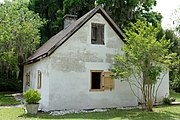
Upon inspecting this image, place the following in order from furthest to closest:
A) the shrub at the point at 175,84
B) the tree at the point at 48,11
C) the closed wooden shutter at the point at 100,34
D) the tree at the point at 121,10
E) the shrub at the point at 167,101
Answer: the tree at the point at 48,11 → the shrub at the point at 175,84 → the tree at the point at 121,10 → the shrub at the point at 167,101 → the closed wooden shutter at the point at 100,34

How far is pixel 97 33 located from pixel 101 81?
3.12 metres

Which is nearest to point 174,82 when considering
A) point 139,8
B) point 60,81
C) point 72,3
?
point 139,8

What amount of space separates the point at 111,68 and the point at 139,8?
1641 cm

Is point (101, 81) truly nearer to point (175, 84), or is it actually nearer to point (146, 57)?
point (146, 57)

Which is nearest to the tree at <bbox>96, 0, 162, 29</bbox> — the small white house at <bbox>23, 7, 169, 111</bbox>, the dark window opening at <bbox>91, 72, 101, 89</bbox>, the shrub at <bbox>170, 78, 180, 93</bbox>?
the shrub at <bbox>170, 78, 180, 93</bbox>

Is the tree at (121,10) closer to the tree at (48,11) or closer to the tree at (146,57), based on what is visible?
the tree at (48,11)

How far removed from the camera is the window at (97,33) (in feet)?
48.8

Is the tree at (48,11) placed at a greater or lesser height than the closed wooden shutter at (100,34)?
greater

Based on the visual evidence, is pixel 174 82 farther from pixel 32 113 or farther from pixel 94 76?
pixel 32 113

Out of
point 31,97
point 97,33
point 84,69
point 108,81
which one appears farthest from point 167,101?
point 31,97

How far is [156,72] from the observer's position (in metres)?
12.5

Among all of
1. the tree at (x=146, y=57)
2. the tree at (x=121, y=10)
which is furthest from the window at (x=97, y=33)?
the tree at (x=121, y=10)

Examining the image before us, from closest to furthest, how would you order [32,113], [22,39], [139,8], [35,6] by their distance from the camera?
[32,113], [22,39], [139,8], [35,6]

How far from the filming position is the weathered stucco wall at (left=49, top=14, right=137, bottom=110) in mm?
13344
